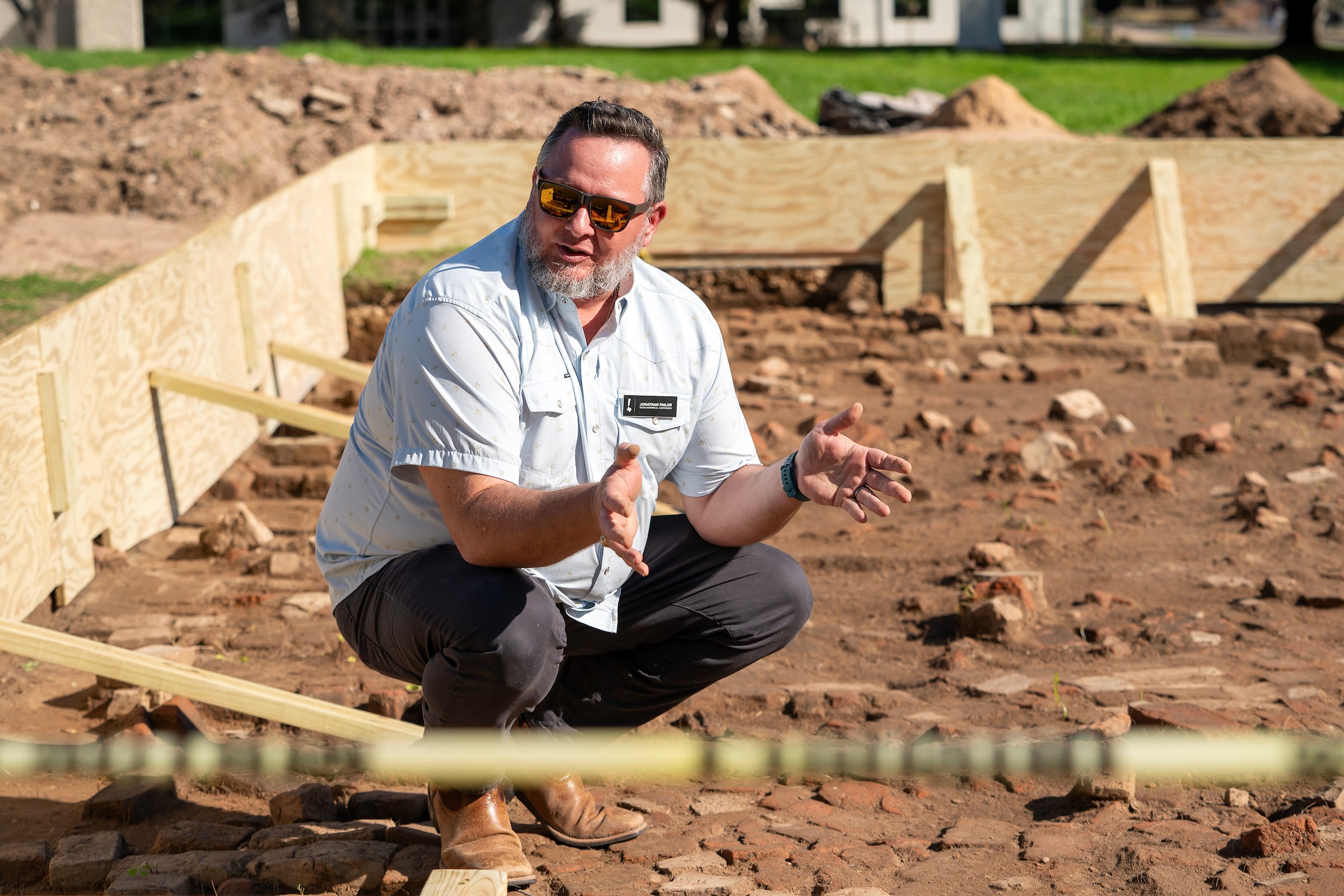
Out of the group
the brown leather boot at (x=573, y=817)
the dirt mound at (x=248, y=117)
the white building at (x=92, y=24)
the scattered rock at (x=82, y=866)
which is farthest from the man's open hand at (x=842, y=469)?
the white building at (x=92, y=24)

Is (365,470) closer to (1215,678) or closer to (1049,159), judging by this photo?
(1215,678)

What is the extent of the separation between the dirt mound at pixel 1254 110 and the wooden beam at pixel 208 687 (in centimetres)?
981

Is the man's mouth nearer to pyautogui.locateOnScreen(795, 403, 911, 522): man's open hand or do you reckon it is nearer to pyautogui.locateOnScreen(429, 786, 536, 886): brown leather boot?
pyautogui.locateOnScreen(795, 403, 911, 522): man's open hand

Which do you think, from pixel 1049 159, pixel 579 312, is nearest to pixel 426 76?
pixel 1049 159

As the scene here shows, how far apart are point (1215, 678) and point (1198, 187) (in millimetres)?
5634

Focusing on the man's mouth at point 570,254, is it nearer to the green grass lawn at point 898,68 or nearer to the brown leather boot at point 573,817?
the brown leather boot at point 573,817

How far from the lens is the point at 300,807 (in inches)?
118

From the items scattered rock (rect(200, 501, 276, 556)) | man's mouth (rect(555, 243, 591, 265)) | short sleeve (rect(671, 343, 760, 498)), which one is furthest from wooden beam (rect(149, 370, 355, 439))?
man's mouth (rect(555, 243, 591, 265))

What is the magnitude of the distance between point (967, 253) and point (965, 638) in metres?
4.41

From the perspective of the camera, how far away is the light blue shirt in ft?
8.38

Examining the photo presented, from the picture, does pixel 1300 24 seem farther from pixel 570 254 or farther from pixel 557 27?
pixel 570 254

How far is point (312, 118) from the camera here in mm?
10992

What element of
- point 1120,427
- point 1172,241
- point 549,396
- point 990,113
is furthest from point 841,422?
point 990,113

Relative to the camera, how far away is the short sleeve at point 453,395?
252 centimetres
